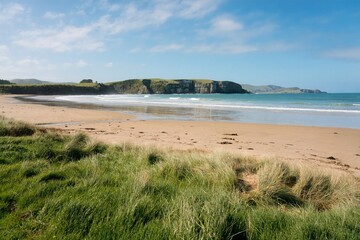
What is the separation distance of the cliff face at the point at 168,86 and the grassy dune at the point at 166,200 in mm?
161922

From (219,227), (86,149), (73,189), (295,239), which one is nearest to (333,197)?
(295,239)

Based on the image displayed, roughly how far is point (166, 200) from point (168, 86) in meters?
167

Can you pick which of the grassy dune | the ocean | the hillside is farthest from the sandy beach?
the hillside

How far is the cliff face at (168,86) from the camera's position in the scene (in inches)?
6683

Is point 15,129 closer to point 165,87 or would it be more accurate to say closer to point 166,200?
point 166,200

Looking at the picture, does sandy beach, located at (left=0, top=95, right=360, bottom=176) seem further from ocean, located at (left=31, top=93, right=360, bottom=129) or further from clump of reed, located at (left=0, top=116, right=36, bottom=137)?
ocean, located at (left=31, top=93, right=360, bottom=129)

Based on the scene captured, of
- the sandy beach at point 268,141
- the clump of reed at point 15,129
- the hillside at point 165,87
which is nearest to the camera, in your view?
the clump of reed at point 15,129

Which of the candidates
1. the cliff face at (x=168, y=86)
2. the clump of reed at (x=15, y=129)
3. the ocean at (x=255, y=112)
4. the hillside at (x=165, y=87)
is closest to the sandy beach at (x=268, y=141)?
the clump of reed at (x=15, y=129)

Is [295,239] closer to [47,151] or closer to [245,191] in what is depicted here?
[245,191]

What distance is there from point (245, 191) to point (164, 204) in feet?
6.19

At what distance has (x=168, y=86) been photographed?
17000 centimetres

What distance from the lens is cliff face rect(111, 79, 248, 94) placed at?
557 ft

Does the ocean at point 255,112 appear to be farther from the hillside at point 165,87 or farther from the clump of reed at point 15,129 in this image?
the hillside at point 165,87

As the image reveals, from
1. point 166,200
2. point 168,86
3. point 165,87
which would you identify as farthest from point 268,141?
point 168,86
